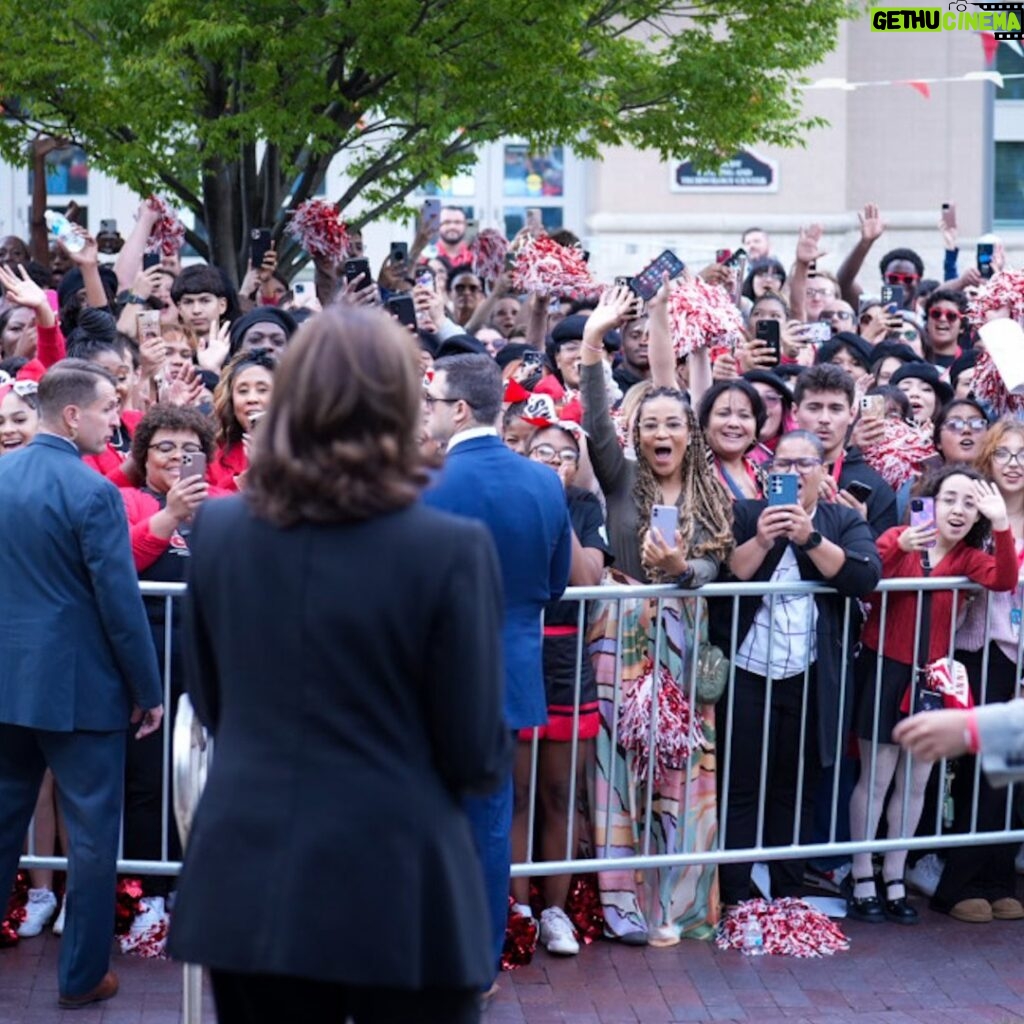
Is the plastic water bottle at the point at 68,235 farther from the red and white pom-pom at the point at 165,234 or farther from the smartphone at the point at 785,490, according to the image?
the smartphone at the point at 785,490

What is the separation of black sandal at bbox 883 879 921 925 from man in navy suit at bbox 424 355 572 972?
1.99 m

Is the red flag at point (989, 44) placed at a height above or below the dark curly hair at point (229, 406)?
above

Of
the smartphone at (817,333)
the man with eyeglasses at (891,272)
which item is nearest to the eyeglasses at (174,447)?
the smartphone at (817,333)

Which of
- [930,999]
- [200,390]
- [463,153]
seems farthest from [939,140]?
[930,999]

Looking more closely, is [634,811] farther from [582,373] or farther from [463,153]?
[463,153]

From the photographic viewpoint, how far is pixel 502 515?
19.2 feet

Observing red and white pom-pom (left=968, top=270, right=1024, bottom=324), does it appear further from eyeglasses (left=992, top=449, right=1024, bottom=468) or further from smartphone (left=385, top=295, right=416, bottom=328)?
smartphone (left=385, top=295, right=416, bottom=328)

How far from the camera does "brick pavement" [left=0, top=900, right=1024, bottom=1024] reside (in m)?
6.31

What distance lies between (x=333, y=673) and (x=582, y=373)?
4209 millimetres

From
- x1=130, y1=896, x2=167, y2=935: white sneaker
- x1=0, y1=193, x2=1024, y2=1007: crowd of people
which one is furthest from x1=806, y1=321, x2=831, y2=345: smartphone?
x1=130, y1=896, x2=167, y2=935: white sneaker

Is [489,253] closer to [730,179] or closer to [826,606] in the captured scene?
[826,606]

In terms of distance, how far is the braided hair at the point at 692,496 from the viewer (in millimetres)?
7109

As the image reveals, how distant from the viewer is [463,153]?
539 inches

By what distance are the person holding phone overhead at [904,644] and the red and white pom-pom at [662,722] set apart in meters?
0.73
